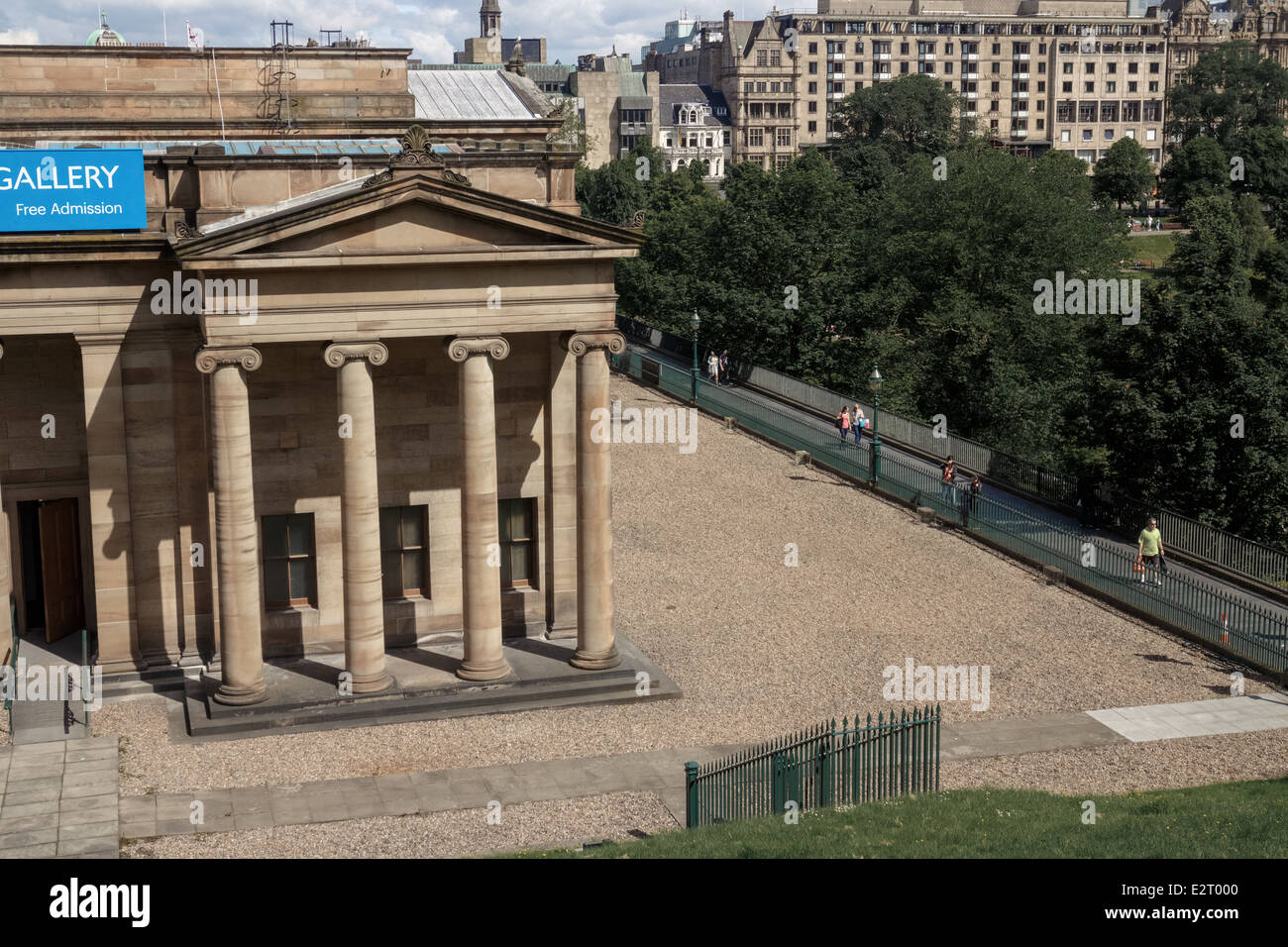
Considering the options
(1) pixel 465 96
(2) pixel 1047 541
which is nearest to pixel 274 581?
(1) pixel 465 96

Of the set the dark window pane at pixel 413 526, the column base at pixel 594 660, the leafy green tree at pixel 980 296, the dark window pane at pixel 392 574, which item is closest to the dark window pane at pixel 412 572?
the dark window pane at pixel 392 574

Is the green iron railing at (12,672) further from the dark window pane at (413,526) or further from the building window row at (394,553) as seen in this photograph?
the dark window pane at (413,526)

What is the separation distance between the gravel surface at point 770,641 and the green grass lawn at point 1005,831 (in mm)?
4892

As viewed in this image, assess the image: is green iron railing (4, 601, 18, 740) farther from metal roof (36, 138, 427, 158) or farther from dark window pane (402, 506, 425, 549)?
metal roof (36, 138, 427, 158)

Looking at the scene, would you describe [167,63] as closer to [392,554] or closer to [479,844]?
[392,554]

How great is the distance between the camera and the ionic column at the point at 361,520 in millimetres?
26484

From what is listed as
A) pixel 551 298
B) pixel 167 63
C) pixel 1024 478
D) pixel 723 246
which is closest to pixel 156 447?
pixel 551 298

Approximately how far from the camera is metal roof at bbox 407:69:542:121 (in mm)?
42031

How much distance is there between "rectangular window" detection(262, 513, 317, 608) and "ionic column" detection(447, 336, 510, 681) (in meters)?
3.54

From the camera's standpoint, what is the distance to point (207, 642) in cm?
2925

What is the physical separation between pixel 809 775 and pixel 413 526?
11110 millimetres

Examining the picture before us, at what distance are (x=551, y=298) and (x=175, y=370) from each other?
7.41 m

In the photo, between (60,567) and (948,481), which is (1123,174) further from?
(60,567)
